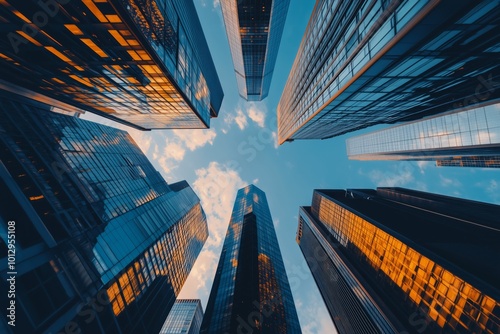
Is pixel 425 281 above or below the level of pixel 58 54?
below

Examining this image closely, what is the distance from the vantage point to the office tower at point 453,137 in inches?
1732

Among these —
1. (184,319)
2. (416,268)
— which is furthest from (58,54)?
(184,319)

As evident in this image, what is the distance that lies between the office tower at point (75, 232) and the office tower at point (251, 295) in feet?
43.8

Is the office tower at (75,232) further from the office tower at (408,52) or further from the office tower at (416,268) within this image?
the office tower at (416,268)

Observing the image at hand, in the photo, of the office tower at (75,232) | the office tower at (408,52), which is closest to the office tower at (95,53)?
the office tower at (75,232)

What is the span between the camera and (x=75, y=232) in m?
20.5

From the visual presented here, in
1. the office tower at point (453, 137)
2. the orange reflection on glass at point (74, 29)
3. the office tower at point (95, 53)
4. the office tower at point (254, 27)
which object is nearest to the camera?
the office tower at point (95, 53)

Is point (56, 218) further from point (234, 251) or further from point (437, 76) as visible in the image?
point (234, 251)

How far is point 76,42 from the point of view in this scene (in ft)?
64.0

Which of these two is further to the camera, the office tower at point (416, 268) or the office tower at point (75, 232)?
the office tower at point (416, 268)

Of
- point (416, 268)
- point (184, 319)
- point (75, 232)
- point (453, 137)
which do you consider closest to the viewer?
point (75, 232)

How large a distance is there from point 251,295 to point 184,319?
346 feet

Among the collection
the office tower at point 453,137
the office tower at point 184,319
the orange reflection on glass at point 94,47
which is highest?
the orange reflection on glass at point 94,47

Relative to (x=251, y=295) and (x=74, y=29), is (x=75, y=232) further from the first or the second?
(x=251, y=295)
